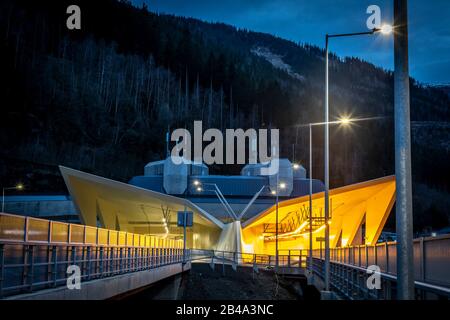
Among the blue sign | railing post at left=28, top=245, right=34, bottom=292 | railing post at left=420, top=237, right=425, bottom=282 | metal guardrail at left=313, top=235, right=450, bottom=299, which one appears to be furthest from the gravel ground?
railing post at left=420, top=237, right=425, bottom=282

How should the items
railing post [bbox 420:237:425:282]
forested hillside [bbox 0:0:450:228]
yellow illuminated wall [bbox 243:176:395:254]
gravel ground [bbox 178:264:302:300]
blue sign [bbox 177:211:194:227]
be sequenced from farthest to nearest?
forested hillside [bbox 0:0:450:228] < yellow illuminated wall [bbox 243:176:395:254] < blue sign [bbox 177:211:194:227] < gravel ground [bbox 178:264:302:300] < railing post [bbox 420:237:425:282]

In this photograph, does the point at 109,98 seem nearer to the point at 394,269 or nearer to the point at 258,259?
the point at 258,259

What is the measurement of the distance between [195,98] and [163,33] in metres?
32.5

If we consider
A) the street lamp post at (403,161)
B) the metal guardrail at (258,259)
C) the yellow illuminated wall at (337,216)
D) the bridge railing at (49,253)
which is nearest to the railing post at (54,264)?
the bridge railing at (49,253)

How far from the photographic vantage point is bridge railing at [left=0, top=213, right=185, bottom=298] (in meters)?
12.9

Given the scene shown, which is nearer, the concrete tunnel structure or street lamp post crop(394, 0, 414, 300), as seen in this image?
street lamp post crop(394, 0, 414, 300)

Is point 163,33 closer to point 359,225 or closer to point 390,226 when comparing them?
point 390,226

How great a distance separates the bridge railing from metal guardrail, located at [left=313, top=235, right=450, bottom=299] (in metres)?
8.24

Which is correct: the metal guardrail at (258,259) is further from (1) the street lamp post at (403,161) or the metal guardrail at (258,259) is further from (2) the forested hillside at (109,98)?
(2) the forested hillside at (109,98)

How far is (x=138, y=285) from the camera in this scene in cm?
2498

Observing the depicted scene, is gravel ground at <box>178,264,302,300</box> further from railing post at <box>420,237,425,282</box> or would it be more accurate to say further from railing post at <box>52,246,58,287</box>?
railing post at <box>420,237,425,282</box>

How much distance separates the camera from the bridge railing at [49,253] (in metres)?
12.9

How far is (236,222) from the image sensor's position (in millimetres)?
64188
